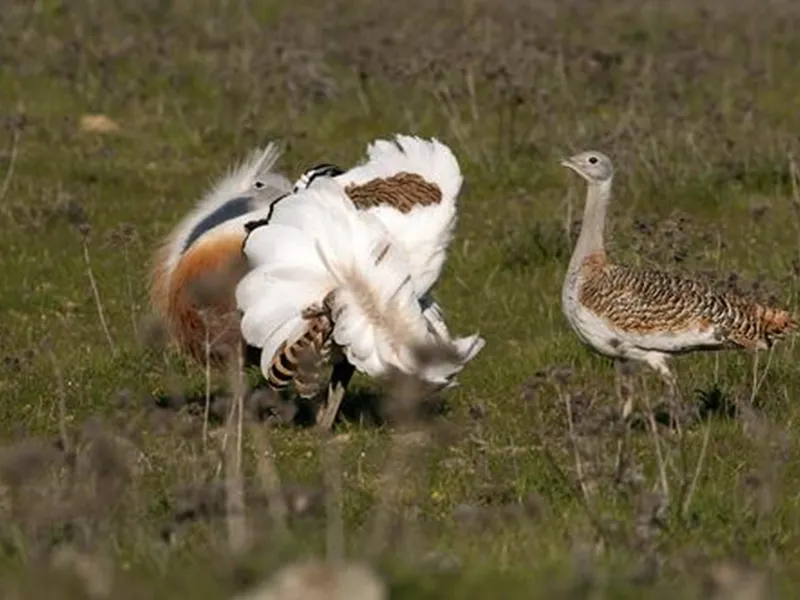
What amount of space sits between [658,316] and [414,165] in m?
0.84

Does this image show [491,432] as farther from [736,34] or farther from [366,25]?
[736,34]

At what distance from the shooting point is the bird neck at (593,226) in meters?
6.49

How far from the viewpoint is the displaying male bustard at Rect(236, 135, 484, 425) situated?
606 cm

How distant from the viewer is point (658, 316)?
614 cm

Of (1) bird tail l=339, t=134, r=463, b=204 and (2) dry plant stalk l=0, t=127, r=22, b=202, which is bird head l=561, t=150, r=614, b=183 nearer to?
(1) bird tail l=339, t=134, r=463, b=204

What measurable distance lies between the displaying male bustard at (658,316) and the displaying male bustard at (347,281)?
0.33 meters

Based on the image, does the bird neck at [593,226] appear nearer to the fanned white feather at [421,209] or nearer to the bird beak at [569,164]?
the bird beak at [569,164]

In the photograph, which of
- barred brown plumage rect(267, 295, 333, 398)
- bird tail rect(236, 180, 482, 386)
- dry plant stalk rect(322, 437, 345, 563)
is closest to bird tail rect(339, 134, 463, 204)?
bird tail rect(236, 180, 482, 386)

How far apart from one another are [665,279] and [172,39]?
26.1ft

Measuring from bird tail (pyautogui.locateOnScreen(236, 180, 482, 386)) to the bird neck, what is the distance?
1.95 feet

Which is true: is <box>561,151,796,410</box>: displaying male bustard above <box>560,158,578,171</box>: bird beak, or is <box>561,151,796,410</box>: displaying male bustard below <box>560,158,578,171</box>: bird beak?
below

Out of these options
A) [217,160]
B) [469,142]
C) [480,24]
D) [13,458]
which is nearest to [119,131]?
[217,160]

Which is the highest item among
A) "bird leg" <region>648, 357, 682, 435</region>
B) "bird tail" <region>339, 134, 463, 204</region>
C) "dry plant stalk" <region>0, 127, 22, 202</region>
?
"bird tail" <region>339, 134, 463, 204</region>

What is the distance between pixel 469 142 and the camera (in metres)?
10.9
